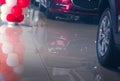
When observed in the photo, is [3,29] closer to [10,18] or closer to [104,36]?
[10,18]

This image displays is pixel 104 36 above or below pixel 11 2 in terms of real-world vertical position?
above

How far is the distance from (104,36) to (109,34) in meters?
0.30

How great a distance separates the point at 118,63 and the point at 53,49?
4.64 ft

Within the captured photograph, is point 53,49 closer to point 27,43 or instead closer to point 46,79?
point 27,43

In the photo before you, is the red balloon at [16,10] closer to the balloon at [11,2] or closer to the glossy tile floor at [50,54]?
the balloon at [11,2]

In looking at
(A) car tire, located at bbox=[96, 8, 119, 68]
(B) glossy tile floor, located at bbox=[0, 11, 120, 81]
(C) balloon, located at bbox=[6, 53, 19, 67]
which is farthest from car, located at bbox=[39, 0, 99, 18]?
(C) balloon, located at bbox=[6, 53, 19, 67]

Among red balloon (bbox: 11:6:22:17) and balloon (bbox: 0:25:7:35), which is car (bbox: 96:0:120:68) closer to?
balloon (bbox: 0:25:7:35)

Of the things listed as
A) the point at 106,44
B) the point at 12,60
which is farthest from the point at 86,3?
the point at 12,60

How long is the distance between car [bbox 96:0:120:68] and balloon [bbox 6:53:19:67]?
1.31m

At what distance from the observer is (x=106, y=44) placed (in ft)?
17.6

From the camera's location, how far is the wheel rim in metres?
5.34

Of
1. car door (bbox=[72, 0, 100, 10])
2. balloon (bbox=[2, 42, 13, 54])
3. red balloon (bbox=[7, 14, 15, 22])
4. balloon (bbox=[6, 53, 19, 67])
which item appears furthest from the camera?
car door (bbox=[72, 0, 100, 10])

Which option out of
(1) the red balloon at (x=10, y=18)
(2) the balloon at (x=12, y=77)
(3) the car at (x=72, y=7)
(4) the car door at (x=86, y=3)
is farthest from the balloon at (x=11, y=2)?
(2) the balloon at (x=12, y=77)

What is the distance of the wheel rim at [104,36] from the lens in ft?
17.5
